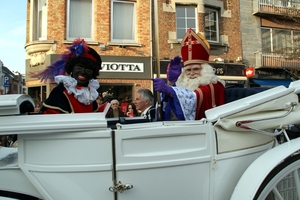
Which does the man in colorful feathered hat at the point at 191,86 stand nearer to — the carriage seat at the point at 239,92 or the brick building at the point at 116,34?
the carriage seat at the point at 239,92

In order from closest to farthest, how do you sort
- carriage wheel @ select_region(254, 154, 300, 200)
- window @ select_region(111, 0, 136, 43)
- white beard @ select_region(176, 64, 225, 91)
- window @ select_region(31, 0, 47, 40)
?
carriage wheel @ select_region(254, 154, 300, 200) → white beard @ select_region(176, 64, 225, 91) → window @ select_region(31, 0, 47, 40) → window @ select_region(111, 0, 136, 43)

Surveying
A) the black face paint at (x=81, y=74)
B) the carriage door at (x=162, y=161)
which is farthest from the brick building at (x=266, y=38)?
the carriage door at (x=162, y=161)

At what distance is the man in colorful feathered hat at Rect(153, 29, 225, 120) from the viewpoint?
2.04m

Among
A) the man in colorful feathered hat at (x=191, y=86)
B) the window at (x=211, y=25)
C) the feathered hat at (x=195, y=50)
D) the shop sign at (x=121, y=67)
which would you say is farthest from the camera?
the window at (x=211, y=25)

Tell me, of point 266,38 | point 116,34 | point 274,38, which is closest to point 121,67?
point 116,34

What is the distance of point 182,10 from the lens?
34.8 ft

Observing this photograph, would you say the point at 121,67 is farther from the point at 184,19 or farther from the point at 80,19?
the point at 184,19

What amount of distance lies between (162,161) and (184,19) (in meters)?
9.87

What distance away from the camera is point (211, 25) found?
11094mm

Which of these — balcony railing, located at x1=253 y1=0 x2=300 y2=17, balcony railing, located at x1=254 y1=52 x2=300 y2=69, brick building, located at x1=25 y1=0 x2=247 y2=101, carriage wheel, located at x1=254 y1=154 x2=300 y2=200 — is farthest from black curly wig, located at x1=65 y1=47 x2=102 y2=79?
balcony railing, located at x1=253 y1=0 x2=300 y2=17

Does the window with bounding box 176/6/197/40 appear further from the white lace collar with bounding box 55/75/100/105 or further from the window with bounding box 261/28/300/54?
the white lace collar with bounding box 55/75/100/105

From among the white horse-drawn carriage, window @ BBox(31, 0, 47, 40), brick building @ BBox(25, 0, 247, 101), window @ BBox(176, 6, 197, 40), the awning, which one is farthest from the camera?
the awning

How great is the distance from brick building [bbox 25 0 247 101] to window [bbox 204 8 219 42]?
272 mm

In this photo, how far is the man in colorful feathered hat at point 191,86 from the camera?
204 cm
